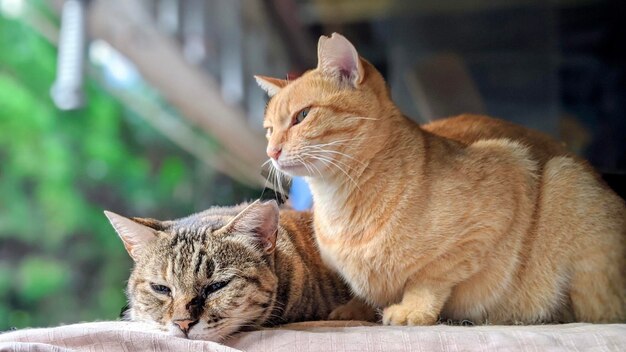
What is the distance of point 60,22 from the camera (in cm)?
196

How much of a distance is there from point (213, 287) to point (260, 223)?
0.15m

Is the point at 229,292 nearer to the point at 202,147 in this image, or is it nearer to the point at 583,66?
the point at 202,147

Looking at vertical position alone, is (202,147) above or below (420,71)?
below

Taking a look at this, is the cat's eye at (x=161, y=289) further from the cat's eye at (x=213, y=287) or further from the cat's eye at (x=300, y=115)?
the cat's eye at (x=300, y=115)

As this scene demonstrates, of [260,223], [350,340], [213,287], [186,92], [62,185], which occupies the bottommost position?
[350,340]

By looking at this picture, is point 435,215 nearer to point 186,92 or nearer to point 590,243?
point 590,243

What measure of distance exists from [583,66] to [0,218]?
199cm

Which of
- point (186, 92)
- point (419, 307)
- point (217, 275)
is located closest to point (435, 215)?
point (419, 307)

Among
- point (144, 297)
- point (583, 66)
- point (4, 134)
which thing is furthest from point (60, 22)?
point (583, 66)

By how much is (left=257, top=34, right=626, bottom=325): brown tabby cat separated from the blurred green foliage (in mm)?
723

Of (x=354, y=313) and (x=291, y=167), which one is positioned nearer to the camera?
(x=291, y=167)

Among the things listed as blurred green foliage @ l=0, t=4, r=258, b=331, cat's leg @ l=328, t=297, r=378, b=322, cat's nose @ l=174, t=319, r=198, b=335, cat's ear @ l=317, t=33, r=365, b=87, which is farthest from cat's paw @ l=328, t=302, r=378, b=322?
blurred green foliage @ l=0, t=4, r=258, b=331

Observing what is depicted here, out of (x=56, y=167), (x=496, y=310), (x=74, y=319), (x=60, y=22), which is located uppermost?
(x=60, y=22)

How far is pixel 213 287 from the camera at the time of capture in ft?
3.68
